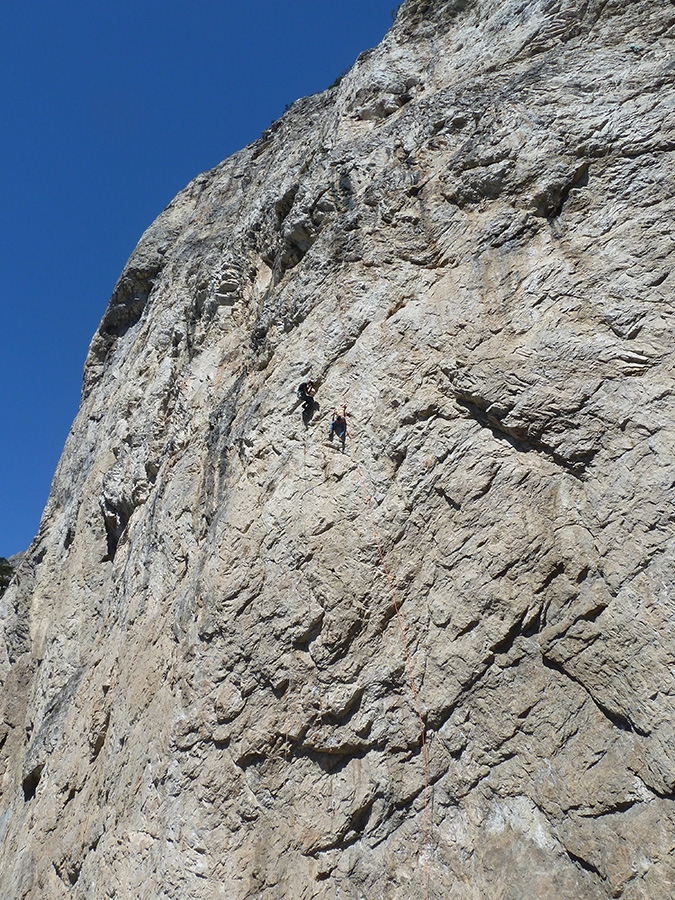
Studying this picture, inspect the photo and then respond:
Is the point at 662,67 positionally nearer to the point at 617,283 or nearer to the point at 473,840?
the point at 617,283

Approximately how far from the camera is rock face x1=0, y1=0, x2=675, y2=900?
6539mm

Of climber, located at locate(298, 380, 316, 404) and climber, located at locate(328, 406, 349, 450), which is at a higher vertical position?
climber, located at locate(298, 380, 316, 404)

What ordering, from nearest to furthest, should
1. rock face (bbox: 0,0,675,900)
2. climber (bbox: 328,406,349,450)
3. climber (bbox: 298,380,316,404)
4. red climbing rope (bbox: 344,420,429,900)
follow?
rock face (bbox: 0,0,675,900) → red climbing rope (bbox: 344,420,429,900) → climber (bbox: 328,406,349,450) → climber (bbox: 298,380,316,404)

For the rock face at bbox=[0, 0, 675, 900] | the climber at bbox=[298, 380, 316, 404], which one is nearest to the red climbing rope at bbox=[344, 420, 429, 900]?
the rock face at bbox=[0, 0, 675, 900]

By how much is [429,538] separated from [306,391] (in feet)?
10.3

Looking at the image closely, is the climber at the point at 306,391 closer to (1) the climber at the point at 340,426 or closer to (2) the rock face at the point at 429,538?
(2) the rock face at the point at 429,538

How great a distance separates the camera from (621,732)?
20.3 ft

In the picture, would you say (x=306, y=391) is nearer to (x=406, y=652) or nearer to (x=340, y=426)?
(x=340, y=426)

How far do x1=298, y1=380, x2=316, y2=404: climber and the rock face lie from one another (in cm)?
30

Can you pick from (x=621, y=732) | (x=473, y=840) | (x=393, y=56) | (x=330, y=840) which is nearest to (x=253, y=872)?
(x=330, y=840)

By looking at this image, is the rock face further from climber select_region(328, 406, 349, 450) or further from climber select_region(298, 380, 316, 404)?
climber select_region(298, 380, 316, 404)

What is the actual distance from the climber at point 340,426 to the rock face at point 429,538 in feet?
0.62

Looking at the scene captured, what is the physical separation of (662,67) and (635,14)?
1.51 metres

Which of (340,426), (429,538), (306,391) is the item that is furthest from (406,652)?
(306,391)
